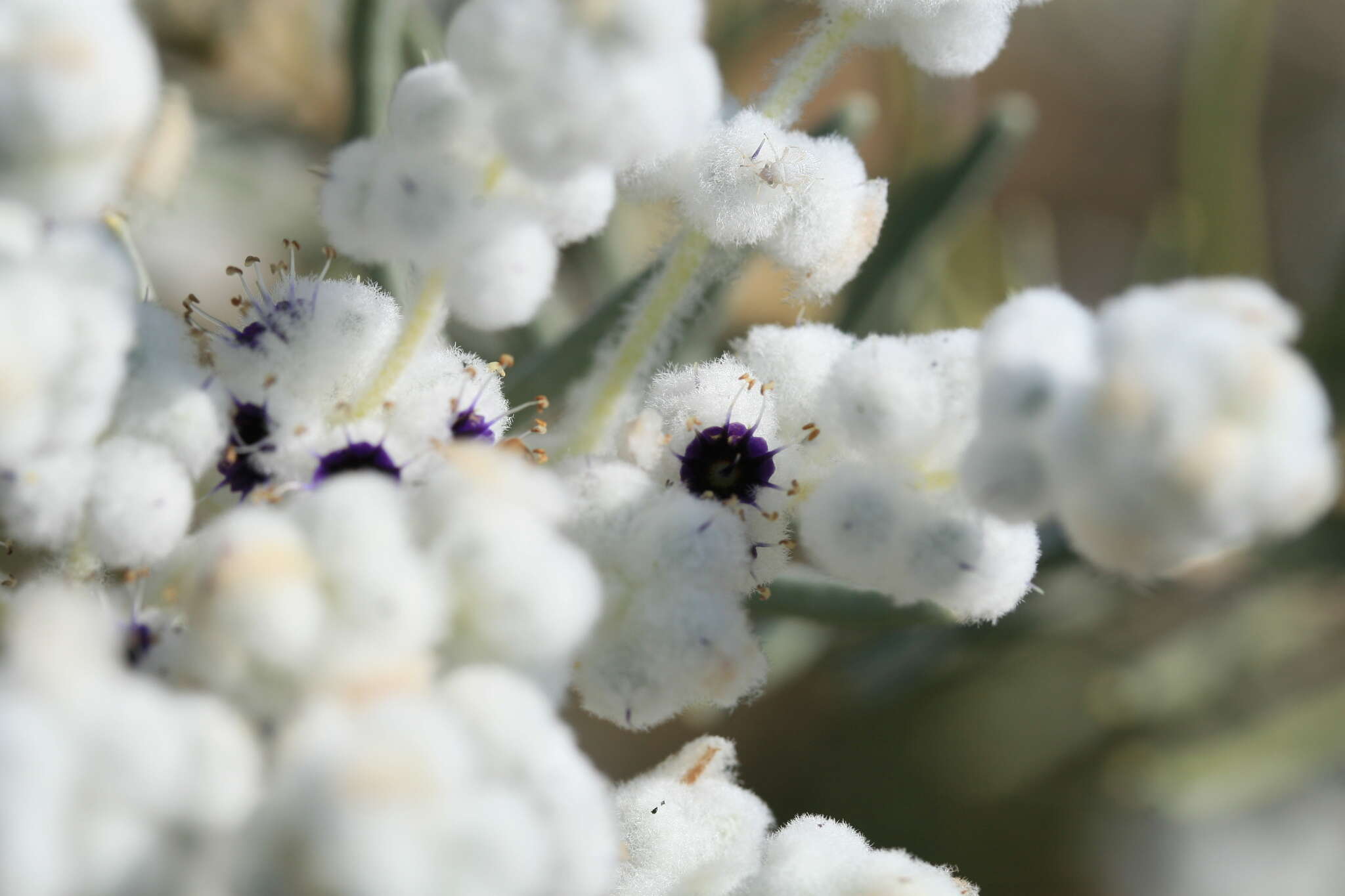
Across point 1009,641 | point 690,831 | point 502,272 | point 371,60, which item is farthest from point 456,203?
point 1009,641

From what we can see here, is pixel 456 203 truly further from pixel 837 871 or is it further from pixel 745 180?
pixel 837 871

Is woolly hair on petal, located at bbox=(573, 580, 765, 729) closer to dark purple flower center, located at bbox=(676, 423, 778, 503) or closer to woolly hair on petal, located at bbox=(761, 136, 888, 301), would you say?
dark purple flower center, located at bbox=(676, 423, 778, 503)

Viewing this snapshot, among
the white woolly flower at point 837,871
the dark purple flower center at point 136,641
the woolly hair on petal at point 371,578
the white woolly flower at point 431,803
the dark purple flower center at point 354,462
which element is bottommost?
the white woolly flower at point 837,871

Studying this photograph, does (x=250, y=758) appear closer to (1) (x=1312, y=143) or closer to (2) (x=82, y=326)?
(2) (x=82, y=326)

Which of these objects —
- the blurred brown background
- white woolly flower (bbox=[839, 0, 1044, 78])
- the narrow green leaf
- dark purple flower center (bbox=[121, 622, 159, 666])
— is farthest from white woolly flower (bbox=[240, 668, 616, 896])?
the narrow green leaf

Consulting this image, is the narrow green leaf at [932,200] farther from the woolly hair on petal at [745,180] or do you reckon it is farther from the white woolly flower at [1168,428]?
the white woolly flower at [1168,428]

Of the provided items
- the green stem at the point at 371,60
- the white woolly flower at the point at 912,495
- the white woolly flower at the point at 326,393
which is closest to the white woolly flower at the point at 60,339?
the white woolly flower at the point at 326,393
